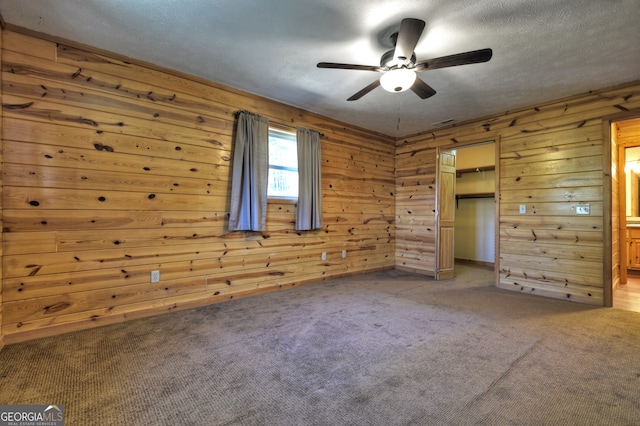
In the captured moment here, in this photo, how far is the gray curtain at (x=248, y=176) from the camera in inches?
130

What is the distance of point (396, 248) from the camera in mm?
5383

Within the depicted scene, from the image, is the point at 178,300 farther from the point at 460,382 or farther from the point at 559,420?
the point at 559,420

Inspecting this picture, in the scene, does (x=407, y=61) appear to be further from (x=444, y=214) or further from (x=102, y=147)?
(x=444, y=214)

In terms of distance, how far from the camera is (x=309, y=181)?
156 inches

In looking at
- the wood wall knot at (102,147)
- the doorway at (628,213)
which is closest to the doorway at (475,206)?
the doorway at (628,213)

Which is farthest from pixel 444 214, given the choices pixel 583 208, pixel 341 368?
pixel 341 368

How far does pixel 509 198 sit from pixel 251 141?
3.62m

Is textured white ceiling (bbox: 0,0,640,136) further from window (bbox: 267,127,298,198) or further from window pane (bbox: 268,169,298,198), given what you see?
window pane (bbox: 268,169,298,198)

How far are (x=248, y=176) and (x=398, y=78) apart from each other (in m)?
1.95

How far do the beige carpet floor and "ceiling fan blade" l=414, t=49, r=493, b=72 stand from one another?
7.03 feet

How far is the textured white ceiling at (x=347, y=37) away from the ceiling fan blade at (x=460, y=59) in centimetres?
32

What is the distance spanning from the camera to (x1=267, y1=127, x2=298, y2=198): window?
3783 millimetres

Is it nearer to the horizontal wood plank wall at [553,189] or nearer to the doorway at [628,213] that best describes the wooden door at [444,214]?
the horizontal wood plank wall at [553,189]

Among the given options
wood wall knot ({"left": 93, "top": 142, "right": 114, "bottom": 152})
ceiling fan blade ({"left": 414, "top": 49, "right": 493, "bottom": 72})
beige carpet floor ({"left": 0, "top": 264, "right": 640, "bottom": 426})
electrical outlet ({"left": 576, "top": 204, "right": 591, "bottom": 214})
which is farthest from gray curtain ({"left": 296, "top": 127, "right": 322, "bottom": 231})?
electrical outlet ({"left": 576, "top": 204, "right": 591, "bottom": 214})
